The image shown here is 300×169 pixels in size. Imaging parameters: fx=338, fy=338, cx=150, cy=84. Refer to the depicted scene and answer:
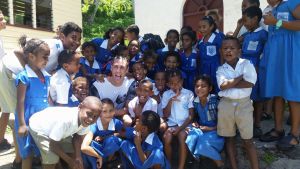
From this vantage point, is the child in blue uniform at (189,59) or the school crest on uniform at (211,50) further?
the child in blue uniform at (189,59)

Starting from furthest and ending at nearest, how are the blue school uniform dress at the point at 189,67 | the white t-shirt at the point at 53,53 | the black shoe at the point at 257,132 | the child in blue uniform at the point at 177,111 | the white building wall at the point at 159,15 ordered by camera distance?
the white building wall at the point at 159,15
the blue school uniform dress at the point at 189,67
the black shoe at the point at 257,132
the white t-shirt at the point at 53,53
the child in blue uniform at the point at 177,111

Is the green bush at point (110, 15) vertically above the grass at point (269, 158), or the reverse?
the green bush at point (110, 15)

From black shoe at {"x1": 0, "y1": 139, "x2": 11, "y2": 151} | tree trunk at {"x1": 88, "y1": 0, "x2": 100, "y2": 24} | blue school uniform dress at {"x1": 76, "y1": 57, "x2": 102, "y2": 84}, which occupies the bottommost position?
black shoe at {"x1": 0, "y1": 139, "x2": 11, "y2": 151}

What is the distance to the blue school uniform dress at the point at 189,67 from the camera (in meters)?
4.69

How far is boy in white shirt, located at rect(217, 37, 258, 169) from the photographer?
3551 millimetres

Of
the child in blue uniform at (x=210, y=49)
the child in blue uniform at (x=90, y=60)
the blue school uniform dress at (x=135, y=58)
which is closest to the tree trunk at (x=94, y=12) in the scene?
the blue school uniform dress at (x=135, y=58)

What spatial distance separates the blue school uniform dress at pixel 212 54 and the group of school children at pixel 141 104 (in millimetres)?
13

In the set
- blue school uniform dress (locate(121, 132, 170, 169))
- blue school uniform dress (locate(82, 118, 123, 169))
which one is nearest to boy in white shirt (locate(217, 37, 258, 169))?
blue school uniform dress (locate(121, 132, 170, 169))

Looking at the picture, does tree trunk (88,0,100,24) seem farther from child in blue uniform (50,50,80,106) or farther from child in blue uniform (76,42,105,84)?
child in blue uniform (50,50,80,106)

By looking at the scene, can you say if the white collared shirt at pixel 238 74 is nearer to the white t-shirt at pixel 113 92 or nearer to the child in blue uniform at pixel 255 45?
the child in blue uniform at pixel 255 45

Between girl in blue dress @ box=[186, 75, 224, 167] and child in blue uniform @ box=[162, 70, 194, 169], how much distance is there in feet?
0.27

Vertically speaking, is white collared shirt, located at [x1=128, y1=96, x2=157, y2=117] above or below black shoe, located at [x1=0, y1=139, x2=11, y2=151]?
above

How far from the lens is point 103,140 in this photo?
147 inches

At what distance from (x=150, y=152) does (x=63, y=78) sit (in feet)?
4.14
